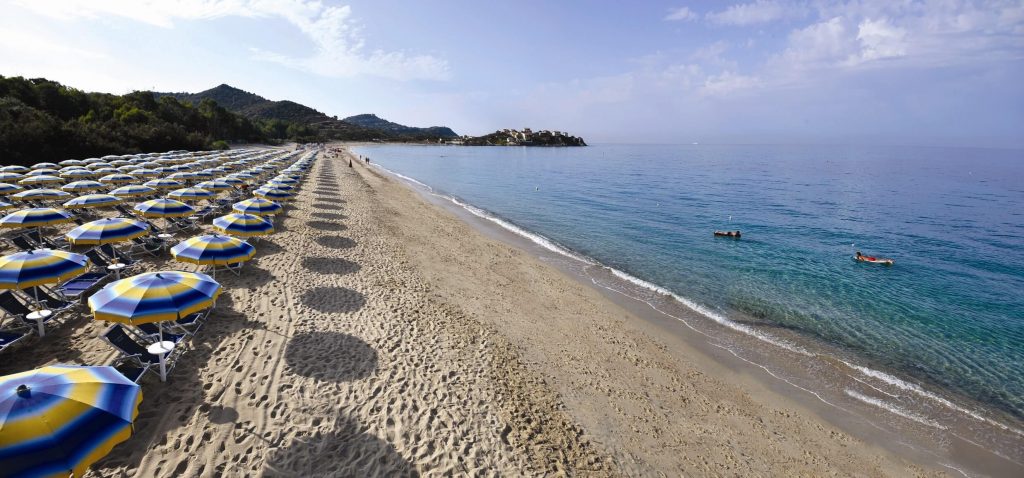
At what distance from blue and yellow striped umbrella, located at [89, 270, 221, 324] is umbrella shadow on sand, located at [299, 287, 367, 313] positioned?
3081mm

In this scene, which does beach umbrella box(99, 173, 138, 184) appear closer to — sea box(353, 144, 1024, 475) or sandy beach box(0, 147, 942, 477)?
sandy beach box(0, 147, 942, 477)

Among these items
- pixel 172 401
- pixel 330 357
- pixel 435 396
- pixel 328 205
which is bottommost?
pixel 435 396

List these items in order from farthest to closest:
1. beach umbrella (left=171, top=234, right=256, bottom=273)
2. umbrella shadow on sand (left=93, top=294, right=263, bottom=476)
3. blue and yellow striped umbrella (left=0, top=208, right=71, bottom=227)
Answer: blue and yellow striped umbrella (left=0, top=208, right=71, bottom=227), beach umbrella (left=171, top=234, right=256, bottom=273), umbrella shadow on sand (left=93, top=294, right=263, bottom=476)

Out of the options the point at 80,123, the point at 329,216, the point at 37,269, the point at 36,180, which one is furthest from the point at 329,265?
the point at 80,123

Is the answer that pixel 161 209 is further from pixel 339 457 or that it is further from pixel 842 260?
pixel 842 260

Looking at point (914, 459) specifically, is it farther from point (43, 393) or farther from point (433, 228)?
point (433, 228)

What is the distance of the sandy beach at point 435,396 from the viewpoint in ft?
19.2

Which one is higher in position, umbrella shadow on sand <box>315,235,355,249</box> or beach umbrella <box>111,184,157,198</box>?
beach umbrella <box>111,184,157,198</box>

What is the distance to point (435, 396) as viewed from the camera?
23.9ft

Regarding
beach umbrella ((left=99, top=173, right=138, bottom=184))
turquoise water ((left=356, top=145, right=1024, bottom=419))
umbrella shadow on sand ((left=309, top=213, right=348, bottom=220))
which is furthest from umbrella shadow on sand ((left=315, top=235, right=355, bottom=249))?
beach umbrella ((left=99, top=173, right=138, bottom=184))

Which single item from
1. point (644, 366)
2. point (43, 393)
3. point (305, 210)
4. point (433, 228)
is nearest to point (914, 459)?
point (644, 366)

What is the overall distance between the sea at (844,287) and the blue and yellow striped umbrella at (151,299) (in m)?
12.3

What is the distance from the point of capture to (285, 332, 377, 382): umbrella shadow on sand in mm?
7508

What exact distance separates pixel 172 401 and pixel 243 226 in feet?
23.9
